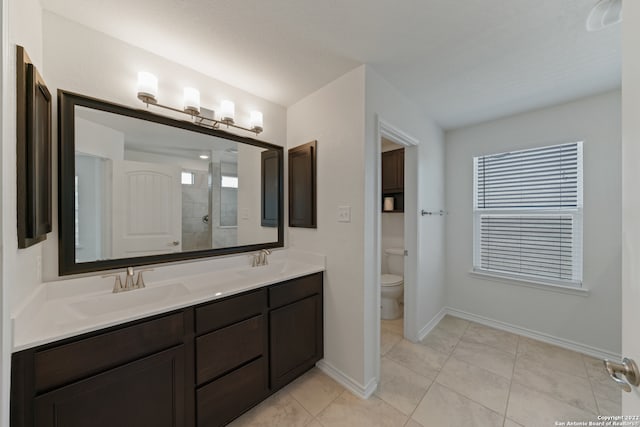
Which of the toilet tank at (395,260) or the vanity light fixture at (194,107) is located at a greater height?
the vanity light fixture at (194,107)

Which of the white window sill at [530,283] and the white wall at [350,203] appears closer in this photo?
the white wall at [350,203]

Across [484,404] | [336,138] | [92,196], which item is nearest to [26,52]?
[92,196]

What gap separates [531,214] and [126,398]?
11.7 ft

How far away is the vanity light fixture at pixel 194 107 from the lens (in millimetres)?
1413

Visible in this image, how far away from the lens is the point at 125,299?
53.3 inches

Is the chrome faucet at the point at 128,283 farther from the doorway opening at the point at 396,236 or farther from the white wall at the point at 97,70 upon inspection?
the doorway opening at the point at 396,236

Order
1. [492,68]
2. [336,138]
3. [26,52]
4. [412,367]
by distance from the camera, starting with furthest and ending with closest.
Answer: [412,367] → [336,138] → [492,68] → [26,52]

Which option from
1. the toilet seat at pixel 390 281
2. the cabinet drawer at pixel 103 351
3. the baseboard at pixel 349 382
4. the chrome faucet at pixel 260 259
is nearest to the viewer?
the cabinet drawer at pixel 103 351

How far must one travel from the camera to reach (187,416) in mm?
1238

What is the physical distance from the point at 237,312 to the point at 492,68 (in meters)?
2.51

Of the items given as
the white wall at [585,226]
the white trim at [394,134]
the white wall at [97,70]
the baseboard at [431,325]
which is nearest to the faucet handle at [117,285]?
the white wall at [97,70]

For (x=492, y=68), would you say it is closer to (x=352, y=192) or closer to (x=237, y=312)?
(x=352, y=192)

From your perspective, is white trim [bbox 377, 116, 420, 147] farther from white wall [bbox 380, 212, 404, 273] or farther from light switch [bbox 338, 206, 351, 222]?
white wall [bbox 380, 212, 404, 273]

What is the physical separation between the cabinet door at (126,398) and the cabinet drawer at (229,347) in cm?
10
